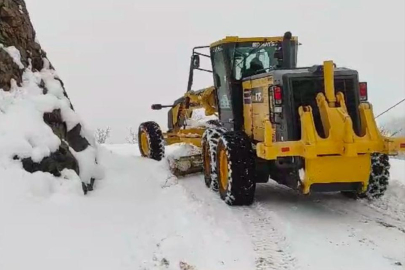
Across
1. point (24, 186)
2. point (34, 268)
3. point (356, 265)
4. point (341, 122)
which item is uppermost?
point (341, 122)

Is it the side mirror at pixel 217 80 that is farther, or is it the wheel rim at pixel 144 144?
the wheel rim at pixel 144 144

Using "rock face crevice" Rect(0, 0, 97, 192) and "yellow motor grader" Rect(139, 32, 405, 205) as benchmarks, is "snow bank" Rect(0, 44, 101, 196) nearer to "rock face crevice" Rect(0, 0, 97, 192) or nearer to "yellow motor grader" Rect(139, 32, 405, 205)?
"rock face crevice" Rect(0, 0, 97, 192)

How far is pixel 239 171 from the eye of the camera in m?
7.18

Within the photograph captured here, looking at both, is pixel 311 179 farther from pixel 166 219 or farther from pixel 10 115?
pixel 10 115

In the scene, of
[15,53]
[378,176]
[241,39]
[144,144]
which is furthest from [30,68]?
[378,176]

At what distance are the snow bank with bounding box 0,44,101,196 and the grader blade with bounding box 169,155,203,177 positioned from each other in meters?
1.86

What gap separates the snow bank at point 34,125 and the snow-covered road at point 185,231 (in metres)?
0.16

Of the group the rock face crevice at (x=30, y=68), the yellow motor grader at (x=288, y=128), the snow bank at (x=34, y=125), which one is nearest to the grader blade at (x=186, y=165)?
the yellow motor grader at (x=288, y=128)

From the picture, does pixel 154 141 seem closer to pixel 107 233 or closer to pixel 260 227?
pixel 260 227

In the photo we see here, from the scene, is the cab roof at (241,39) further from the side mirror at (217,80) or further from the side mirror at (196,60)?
the side mirror at (217,80)

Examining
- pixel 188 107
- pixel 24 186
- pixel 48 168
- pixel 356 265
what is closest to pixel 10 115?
pixel 48 168

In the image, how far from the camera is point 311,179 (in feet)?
20.9

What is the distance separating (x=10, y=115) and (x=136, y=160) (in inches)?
181

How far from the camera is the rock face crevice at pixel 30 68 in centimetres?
675
